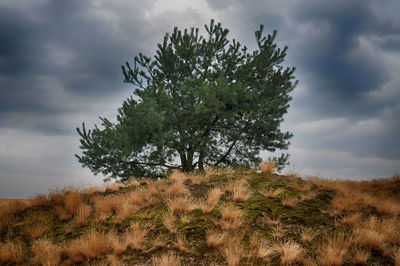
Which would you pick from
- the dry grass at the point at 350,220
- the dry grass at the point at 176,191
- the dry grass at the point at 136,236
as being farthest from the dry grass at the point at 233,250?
the dry grass at the point at 350,220

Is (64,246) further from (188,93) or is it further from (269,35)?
(269,35)

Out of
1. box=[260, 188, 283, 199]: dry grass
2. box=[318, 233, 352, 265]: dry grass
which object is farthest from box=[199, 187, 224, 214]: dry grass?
box=[318, 233, 352, 265]: dry grass

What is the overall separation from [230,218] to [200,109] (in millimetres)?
7895

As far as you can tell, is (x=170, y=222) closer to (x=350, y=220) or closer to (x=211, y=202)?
(x=211, y=202)

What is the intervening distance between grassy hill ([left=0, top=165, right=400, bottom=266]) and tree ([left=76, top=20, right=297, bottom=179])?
16.7 feet

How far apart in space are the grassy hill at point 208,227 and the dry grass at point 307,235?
0.02m

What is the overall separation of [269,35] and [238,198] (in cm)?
1229

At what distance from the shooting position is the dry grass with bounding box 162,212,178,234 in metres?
5.65

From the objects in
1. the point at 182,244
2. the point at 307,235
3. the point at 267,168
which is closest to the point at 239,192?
the point at 307,235

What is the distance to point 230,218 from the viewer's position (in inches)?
234

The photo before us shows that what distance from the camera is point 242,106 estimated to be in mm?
14680

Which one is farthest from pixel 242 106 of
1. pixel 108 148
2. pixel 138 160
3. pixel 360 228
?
pixel 360 228

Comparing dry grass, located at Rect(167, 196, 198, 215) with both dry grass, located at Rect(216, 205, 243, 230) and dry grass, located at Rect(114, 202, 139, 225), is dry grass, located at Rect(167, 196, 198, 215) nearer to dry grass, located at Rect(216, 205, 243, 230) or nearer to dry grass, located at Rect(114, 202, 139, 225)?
dry grass, located at Rect(216, 205, 243, 230)

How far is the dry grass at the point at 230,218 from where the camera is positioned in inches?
223
